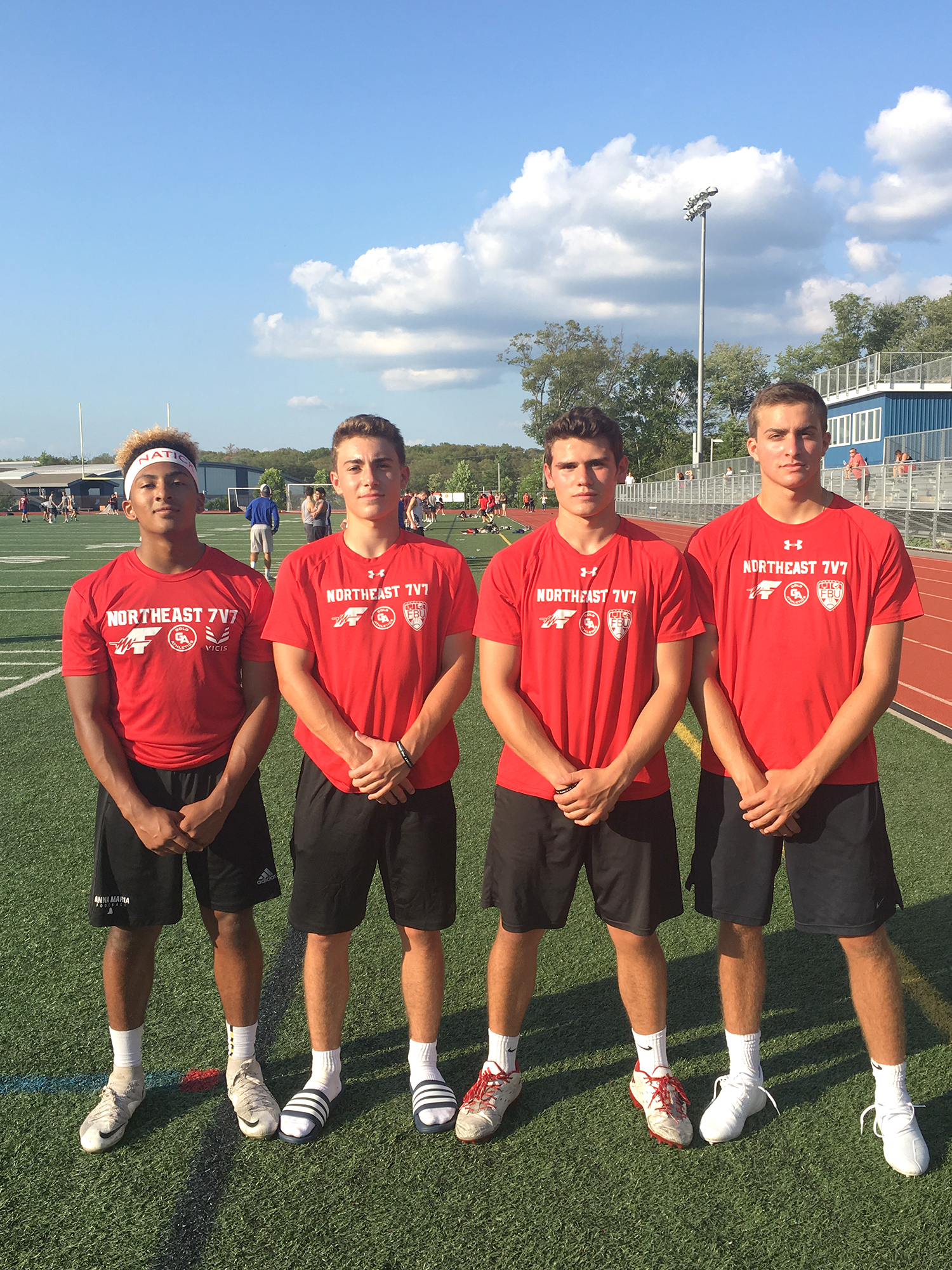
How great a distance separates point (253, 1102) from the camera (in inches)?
101

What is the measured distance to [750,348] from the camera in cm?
7300

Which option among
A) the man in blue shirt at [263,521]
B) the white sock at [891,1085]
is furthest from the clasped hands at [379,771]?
the man in blue shirt at [263,521]

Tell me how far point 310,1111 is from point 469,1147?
1.54 feet

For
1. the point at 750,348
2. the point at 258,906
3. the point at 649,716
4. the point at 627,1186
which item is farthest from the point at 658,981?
the point at 750,348

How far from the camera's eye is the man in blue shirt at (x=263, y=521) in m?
15.2

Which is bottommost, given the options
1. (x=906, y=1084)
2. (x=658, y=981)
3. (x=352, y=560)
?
(x=906, y=1084)

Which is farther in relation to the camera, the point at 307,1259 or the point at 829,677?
the point at 829,677

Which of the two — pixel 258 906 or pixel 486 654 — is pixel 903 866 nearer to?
pixel 486 654

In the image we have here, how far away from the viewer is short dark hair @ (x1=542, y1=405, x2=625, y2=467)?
2.54m

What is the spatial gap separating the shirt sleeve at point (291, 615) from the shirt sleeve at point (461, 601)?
0.43m

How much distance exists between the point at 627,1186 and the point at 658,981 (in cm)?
54

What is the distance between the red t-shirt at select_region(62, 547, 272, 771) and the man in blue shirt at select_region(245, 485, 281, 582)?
1255 centimetres

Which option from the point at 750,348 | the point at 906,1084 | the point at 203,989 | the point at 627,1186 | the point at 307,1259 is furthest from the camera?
the point at 750,348

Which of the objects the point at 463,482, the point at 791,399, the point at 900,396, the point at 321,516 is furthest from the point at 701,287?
the point at 463,482
